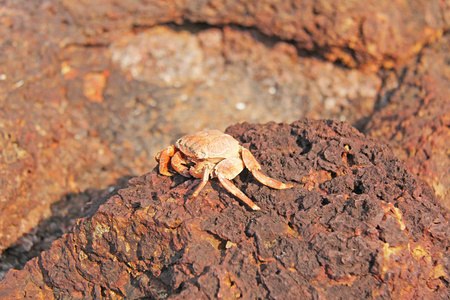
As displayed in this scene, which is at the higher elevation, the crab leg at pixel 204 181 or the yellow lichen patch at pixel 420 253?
the yellow lichen patch at pixel 420 253

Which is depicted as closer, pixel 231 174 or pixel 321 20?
pixel 231 174

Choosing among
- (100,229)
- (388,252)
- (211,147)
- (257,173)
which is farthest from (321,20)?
(100,229)

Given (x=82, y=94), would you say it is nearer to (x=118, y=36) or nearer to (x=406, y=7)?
(x=118, y=36)

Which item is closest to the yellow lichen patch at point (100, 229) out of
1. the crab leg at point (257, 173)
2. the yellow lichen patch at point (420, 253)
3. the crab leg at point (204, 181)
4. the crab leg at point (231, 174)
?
the crab leg at point (204, 181)

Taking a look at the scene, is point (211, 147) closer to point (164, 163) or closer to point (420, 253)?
point (164, 163)

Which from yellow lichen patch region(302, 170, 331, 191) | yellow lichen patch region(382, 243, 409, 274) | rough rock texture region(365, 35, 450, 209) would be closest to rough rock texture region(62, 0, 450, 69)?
rough rock texture region(365, 35, 450, 209)

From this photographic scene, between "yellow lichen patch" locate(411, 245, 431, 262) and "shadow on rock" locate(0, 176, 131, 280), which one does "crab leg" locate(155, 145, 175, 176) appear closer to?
"shadow on rock" locate(0, 176, 131, 280)

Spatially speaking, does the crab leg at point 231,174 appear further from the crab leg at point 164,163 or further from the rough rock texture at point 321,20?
the rough rock texture at point 321,20
